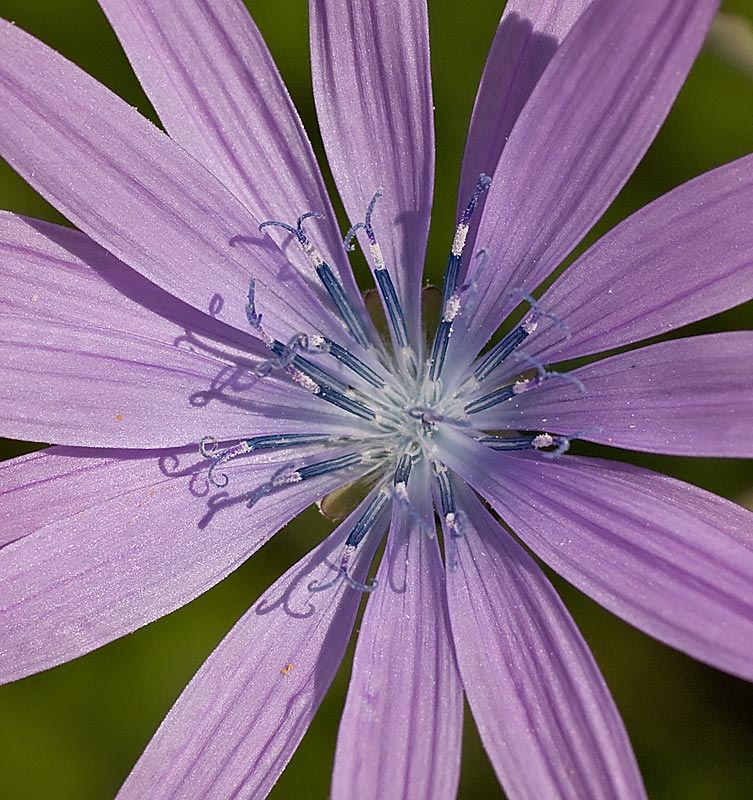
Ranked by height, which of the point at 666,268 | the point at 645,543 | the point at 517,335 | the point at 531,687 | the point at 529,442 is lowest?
the point at 531,687

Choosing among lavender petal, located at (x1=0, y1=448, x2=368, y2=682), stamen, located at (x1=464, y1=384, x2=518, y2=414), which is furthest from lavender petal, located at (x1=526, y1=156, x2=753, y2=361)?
lavender petal, located at (x1=0, y1=448, x2=368, y2=682)

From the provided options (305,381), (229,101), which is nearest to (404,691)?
(305,381)

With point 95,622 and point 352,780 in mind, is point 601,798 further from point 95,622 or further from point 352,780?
point 95,622

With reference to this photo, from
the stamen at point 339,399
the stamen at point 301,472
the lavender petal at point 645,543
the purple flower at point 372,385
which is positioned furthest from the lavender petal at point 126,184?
the lavender petal at point 645,543

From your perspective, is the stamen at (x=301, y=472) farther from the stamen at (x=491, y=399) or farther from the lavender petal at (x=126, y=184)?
the lavender petal at (x=126, y=184)

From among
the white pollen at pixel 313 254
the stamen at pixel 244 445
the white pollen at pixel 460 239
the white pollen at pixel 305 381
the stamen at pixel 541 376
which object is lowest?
the stamen at pixel 244 445

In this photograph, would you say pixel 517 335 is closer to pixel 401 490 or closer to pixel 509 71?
pixel 401 490
